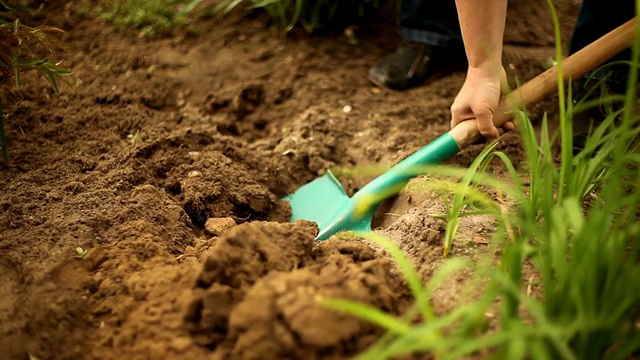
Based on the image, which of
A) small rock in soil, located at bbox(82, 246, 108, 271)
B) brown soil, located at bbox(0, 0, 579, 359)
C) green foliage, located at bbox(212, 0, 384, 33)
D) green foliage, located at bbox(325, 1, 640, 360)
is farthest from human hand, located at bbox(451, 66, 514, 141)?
small rock in soil, located at bbox(82, 246, 108, 271)

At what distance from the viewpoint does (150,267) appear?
1374 mm

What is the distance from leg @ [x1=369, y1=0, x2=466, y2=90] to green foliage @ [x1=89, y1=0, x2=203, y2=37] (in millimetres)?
977

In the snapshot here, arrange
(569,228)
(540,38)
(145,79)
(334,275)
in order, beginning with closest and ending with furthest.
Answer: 1. (334,275)
2. (569,228)
3. (145,79)
4. (540,38)

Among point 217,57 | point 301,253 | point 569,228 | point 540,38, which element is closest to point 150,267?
point 301,253

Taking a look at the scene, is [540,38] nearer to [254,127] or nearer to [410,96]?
[410,96]

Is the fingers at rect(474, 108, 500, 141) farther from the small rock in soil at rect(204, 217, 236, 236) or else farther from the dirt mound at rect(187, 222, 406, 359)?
the small rock in soil at rect(204, 217, 236, 236)

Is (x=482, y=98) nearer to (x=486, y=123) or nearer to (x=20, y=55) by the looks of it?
(x=486, y=123)

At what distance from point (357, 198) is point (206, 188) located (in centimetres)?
50

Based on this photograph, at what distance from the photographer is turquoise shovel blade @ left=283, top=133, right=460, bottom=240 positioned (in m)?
1.72

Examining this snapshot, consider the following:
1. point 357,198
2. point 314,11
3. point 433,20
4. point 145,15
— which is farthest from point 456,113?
point 145,15

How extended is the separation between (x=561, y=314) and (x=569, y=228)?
298 mm

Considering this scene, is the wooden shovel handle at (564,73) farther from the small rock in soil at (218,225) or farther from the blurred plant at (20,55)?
the blurred plant at (20,55)

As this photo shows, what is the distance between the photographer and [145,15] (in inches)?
102

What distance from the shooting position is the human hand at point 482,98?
1.61 m
